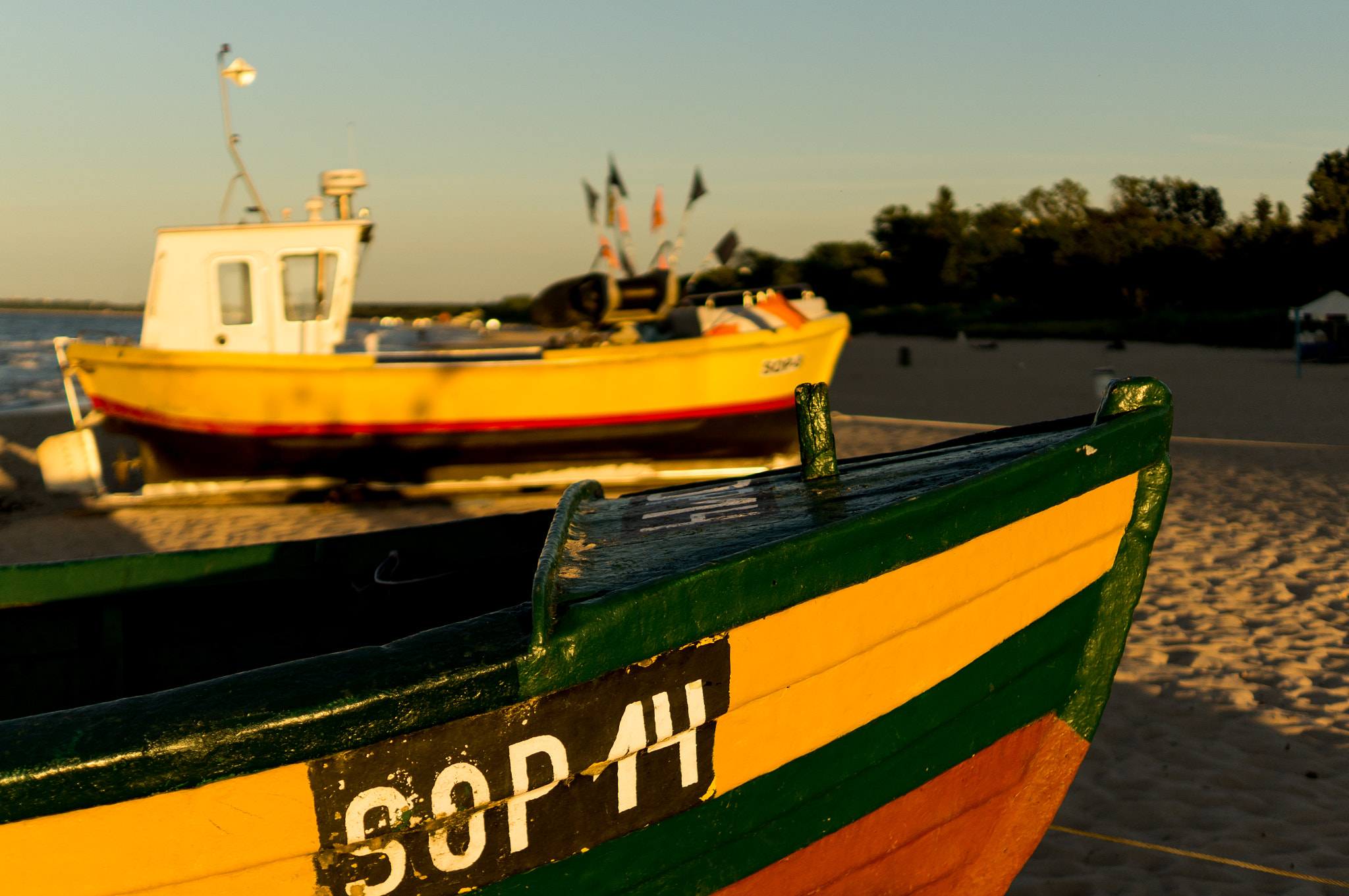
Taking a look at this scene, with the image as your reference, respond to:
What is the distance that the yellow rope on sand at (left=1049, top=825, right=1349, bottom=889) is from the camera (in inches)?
131

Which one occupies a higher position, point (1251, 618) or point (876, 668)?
point (876, 668)

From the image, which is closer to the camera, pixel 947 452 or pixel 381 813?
pixel 381 813

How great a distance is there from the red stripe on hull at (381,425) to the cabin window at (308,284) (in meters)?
1.47

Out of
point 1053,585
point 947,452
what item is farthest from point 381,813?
point 947,452

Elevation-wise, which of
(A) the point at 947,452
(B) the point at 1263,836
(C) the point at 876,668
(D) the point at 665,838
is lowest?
(B) the point at 1263,836

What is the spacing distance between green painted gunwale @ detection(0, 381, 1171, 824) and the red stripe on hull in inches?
353

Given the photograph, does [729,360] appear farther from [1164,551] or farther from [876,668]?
[876,668]

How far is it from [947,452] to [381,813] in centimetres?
218

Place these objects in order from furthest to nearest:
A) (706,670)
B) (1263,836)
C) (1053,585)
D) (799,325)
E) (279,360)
Answer: (799,325), (279,360), (1263,836), (1053,585), (706,670)

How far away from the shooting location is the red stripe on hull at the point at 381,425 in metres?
10.7

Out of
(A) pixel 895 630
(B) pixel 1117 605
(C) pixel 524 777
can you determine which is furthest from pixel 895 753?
(C) pixel 524 777

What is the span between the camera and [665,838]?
206 centimetres

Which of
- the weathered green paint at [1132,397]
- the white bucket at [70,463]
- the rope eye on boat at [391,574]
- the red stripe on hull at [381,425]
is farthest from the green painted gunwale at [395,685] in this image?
the white bucket at [70,463]

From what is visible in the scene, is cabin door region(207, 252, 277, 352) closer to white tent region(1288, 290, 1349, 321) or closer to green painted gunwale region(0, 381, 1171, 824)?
green painted gunwale region(0, 381, 1171, 824)
